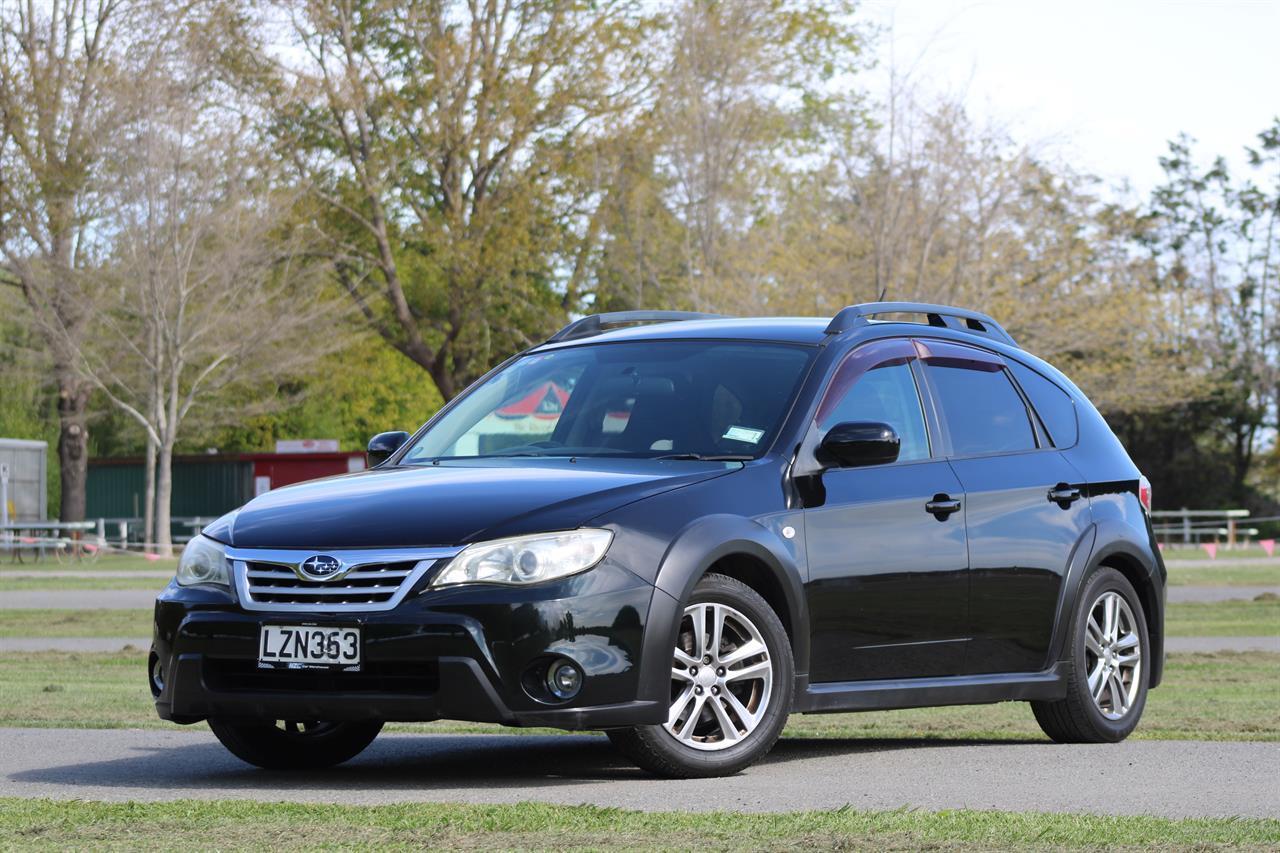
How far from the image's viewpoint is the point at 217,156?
40469 millimetres

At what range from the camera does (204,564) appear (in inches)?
283

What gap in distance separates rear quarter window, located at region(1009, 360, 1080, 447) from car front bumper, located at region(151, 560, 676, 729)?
301 centimetres

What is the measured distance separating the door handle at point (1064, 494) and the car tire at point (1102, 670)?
35cm

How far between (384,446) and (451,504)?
75.1 inches

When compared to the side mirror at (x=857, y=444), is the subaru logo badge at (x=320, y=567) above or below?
below

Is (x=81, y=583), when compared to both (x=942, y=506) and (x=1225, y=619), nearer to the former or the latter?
(x=1225, y=619)

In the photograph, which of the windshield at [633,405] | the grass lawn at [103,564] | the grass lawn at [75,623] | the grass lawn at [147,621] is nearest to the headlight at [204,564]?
the windshield at [633,405]

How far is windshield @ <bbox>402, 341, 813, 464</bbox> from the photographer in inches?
307

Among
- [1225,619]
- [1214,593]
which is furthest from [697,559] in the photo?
[1214,593]

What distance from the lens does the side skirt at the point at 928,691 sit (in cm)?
764

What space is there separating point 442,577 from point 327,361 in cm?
4237

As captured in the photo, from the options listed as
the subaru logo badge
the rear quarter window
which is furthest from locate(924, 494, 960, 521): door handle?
the subaru logo badge

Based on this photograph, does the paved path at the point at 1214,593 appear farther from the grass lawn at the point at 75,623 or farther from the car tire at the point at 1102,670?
the car tire at the point at 1102,670

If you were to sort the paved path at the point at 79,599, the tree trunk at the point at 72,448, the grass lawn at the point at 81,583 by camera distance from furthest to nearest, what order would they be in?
1. the tree trunk at the point at 72,448
2. the grass lawn at the point at 81,583
3. the paved path at the point at 79,599
